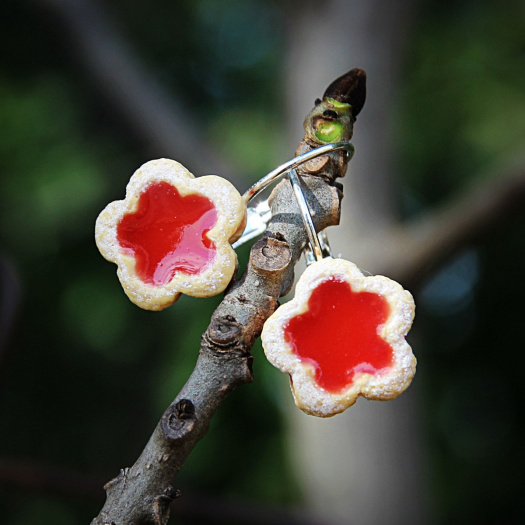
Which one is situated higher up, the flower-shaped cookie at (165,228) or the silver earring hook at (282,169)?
the silver earring hook at (282,169)

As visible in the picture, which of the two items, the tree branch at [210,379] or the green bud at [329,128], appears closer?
the tree branch at [210,379]

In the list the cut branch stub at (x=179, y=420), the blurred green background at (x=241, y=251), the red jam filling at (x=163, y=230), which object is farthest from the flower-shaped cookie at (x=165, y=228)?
the blurred green background at (x=241, y=251)

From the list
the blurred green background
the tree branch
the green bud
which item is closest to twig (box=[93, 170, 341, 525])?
the tree branch

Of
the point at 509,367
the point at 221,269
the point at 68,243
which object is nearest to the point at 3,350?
the point at 221,269

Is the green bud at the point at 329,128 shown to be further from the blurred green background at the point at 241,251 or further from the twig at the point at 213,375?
the blurred green background at the point at 241,251

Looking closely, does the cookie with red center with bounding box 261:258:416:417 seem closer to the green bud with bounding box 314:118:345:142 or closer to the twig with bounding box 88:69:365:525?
the twig with bounding box 88:69:365:525

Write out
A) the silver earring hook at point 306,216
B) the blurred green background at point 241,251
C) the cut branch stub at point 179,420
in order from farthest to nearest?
the blurred green background at point 241,251 < the silver earring hook at point 306,216 < the cut branch stub at point 179,420

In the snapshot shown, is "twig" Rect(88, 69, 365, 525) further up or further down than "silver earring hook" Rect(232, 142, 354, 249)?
further down

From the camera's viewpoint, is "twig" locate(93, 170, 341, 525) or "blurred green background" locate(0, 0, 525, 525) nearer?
"twig" locate(93, 170, 341, 525)
